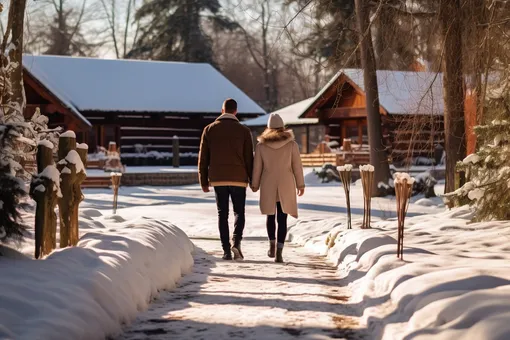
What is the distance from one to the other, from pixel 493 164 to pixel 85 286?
6654mm

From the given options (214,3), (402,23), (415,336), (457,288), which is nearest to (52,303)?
(415,336)

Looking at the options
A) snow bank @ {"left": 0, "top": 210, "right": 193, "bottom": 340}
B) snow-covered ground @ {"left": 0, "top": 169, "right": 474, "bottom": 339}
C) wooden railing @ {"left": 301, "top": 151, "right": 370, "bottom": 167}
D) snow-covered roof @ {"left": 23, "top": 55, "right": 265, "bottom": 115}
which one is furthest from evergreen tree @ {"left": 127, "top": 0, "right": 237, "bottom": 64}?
snow bank @ {"left": 0, "top": 210, "right": 193, "bottom": 340}

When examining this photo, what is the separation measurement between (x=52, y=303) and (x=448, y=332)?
7.69 ft

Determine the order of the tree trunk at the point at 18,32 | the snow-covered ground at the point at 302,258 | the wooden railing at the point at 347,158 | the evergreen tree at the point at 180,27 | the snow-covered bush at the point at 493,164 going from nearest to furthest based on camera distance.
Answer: the snow-covered ground at the point at 302,258, the snow-covered bush at the point at 493,164, the tree trunk at the point at 18,32, the wooden railing at the point at 347,158, the evergreen tree at the point at 180,27

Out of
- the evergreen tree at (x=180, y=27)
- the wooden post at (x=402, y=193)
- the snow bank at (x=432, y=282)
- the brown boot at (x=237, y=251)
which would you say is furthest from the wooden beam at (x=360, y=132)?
the wooden post at (x=402, y=193)

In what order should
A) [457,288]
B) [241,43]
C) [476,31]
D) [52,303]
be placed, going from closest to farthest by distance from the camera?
[52,303]
[457,288]
[476,31]
[241,43]

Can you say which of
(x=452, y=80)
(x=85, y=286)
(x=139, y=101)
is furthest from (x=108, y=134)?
(x=85, y=286)

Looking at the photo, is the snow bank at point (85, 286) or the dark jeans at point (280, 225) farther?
the dark jeans at point (280, 225)

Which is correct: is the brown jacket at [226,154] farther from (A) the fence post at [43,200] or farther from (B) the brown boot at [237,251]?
(A) the fence post at [43,200]

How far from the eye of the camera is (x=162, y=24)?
5203cm

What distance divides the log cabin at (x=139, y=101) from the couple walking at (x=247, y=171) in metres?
28.8

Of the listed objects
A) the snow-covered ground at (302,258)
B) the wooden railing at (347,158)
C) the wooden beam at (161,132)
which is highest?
the wooden beam at (161,132)

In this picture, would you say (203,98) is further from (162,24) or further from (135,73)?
(162,24)

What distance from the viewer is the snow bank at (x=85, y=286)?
185 inches
